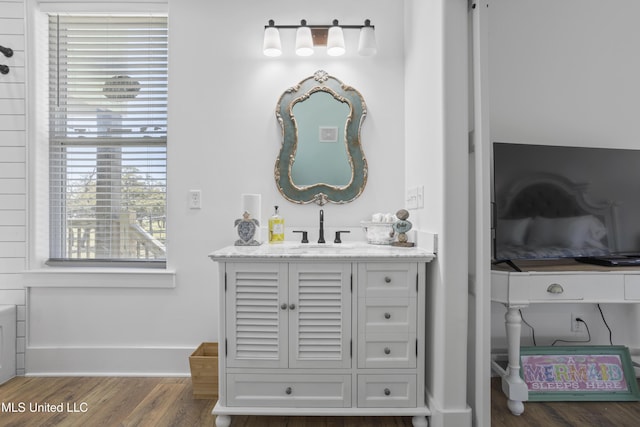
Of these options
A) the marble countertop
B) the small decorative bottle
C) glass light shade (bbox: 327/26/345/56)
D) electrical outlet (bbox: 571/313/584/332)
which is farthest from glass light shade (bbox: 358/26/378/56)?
electrical outlet (bbox: 571/313/584/332)

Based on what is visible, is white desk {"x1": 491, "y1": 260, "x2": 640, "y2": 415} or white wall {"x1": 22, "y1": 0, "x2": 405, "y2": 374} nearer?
white desk {"x1": 491, "y1": 260, "x2": 640, "y2": 415}

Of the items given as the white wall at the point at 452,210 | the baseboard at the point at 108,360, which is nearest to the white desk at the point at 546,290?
the white wall at the point at 452,210

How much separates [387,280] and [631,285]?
1340mm

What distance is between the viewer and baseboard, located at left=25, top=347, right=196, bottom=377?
92.8 inches

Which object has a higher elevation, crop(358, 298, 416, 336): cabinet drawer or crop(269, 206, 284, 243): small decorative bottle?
crop(269, 206, 284, 243): small decorative bottle

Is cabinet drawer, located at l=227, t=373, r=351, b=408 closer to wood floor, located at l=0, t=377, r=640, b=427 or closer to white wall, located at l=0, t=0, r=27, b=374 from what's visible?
wood floor, located at l=0, t=377, r=640, b=427

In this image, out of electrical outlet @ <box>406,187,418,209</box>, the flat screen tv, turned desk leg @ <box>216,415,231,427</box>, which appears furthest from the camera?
electrical outlet @ <box>406,187,418,209</box>

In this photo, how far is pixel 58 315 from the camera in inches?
93.7

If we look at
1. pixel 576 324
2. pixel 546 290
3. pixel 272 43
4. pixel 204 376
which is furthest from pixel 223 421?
pixel 576 324

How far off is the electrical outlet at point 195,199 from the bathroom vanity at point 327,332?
707 mm

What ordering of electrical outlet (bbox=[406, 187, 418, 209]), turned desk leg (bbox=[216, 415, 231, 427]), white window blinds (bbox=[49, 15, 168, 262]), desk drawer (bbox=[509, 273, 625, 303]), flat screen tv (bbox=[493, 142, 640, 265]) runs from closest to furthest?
turned desk leg (bbox=[216, 415, 231, 427]) → desk drawer (bbox=[509, 273, 625, 303]) → flat screen tv (bbox=[493, 142, 640, 265]) → electrical outlet (bbox=[406, 187, 418, 209]) → white window blinds (bbox=[49, 15, 168, 262])

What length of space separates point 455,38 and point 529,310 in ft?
5.75

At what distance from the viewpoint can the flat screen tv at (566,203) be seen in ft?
6.67

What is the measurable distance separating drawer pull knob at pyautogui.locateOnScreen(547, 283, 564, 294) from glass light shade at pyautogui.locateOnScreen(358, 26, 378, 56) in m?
1.69
